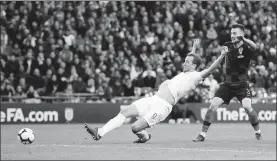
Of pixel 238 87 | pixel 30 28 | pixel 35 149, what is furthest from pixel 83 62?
pixel 35 149

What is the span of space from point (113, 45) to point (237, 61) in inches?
477

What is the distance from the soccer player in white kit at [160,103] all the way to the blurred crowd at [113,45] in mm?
11119

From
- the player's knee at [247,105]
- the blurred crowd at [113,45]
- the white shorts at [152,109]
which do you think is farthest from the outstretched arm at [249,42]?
the blurred crowd at [113,45]

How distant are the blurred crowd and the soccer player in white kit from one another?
11.1 m

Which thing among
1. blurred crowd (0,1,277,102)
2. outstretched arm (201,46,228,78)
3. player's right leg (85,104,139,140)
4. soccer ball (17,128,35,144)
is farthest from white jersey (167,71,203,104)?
blurred crowd (0,1,277,102)

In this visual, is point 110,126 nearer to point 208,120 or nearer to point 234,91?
point 208,120

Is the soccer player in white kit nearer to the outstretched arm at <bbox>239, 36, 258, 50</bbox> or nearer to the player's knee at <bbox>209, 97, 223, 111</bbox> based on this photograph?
the outstretched arm at <bbox>239, 36, 258, 50</bbox>

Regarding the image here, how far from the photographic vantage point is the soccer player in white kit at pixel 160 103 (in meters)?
11.5

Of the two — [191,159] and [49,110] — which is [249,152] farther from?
[49,110]

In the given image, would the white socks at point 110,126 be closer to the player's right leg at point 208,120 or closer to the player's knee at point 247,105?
the player's right leg at point 208,120

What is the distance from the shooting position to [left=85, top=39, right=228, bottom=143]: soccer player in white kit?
37.9ft

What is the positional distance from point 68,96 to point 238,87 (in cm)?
1108

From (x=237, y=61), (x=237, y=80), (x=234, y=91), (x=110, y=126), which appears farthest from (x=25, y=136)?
(x=237, y=61)

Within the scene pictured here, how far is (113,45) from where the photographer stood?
2492 cm
